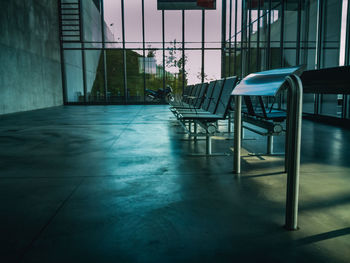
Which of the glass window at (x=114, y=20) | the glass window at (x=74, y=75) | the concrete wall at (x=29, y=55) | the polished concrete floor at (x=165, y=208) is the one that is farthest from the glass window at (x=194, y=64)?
the polished concrete floor at (x=165, y=208)

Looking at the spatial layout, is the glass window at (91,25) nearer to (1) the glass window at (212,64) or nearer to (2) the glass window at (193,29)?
(2) the glass window at (193,29)

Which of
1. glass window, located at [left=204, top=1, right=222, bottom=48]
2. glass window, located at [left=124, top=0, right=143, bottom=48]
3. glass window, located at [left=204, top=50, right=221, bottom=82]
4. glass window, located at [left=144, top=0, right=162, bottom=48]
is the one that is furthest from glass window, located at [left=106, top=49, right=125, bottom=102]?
glass window, located at [left=204, top=1, right=222, bottom=48]

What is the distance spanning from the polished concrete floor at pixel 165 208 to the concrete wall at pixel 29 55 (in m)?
7.75

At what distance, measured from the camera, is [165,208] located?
2160 mm

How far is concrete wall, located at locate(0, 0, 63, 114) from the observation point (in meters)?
10.3

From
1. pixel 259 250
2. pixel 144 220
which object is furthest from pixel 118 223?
pixel 259 250

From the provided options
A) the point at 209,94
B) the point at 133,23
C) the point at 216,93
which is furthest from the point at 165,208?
the point at 133,23

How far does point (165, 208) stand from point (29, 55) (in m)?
12.3

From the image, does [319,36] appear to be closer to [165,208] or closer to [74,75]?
[165,208]

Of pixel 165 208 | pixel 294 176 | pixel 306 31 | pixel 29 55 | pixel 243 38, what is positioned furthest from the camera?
pixel 243 38

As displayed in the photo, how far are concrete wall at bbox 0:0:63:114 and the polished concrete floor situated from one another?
7.75 metres

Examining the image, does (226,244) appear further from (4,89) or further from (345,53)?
(4,89)

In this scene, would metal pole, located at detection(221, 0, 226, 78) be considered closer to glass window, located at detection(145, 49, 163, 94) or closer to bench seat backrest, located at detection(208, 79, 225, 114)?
glass window, located at detection(145, 49, 163, 94)

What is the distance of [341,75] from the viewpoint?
73.5 inches
